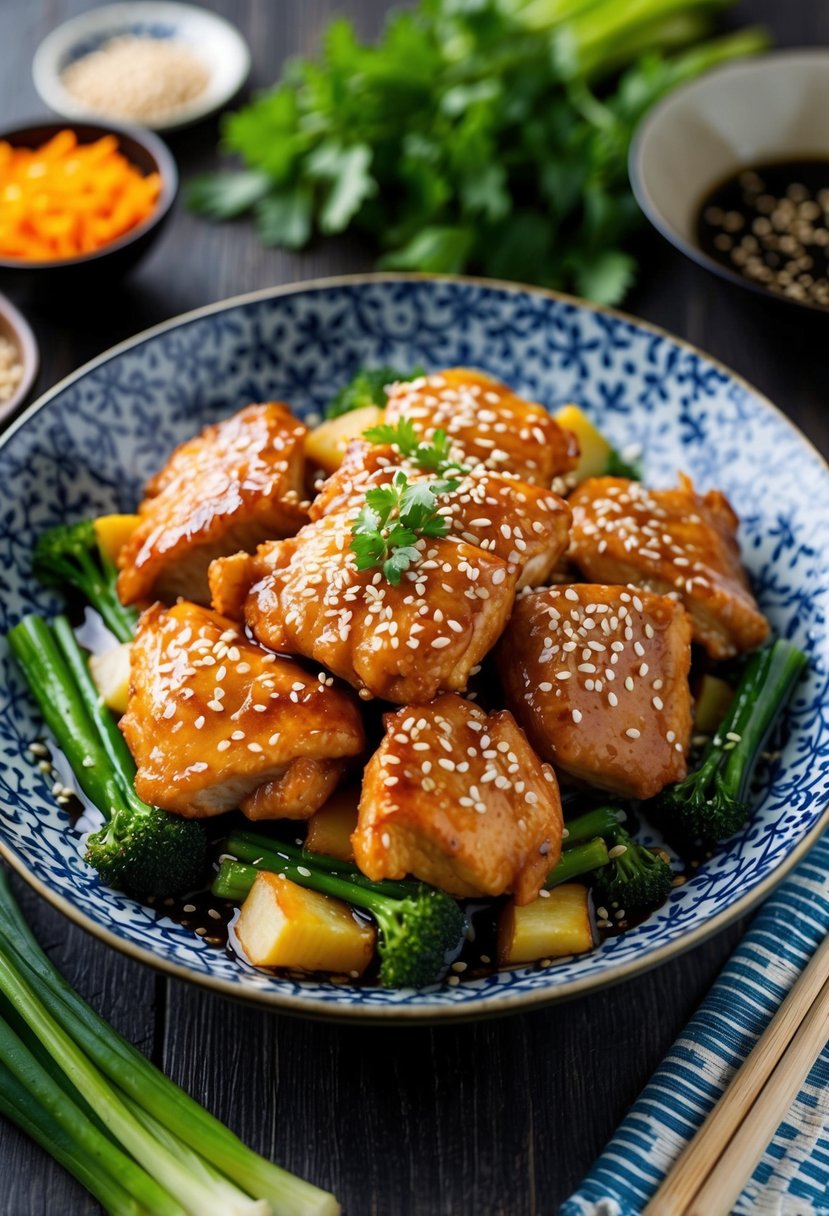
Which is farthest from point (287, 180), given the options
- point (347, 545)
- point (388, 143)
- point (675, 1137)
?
point (675, 1137)

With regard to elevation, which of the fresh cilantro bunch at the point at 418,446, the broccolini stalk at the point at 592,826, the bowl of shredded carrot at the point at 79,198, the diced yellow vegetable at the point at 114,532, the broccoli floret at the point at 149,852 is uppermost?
the bowl of shredded carrot at the point at 79,198

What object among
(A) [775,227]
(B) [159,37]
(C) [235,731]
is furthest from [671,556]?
(B) [159,37]

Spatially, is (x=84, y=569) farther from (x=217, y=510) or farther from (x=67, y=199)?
(x=67, y=199)

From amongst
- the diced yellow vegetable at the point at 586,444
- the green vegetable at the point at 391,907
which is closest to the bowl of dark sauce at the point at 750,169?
the diced yellow vegetable at the point at 586,444

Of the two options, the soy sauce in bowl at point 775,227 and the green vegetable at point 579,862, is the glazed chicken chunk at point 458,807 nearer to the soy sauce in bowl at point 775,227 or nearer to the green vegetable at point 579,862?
the green vegetable at point 579,862

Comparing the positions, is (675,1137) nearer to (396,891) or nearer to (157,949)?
(396,891)

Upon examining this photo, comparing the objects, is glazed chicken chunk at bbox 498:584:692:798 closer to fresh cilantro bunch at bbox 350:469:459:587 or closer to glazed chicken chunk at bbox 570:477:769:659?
glazed chicken chunk at bbox 570:477:769:659
